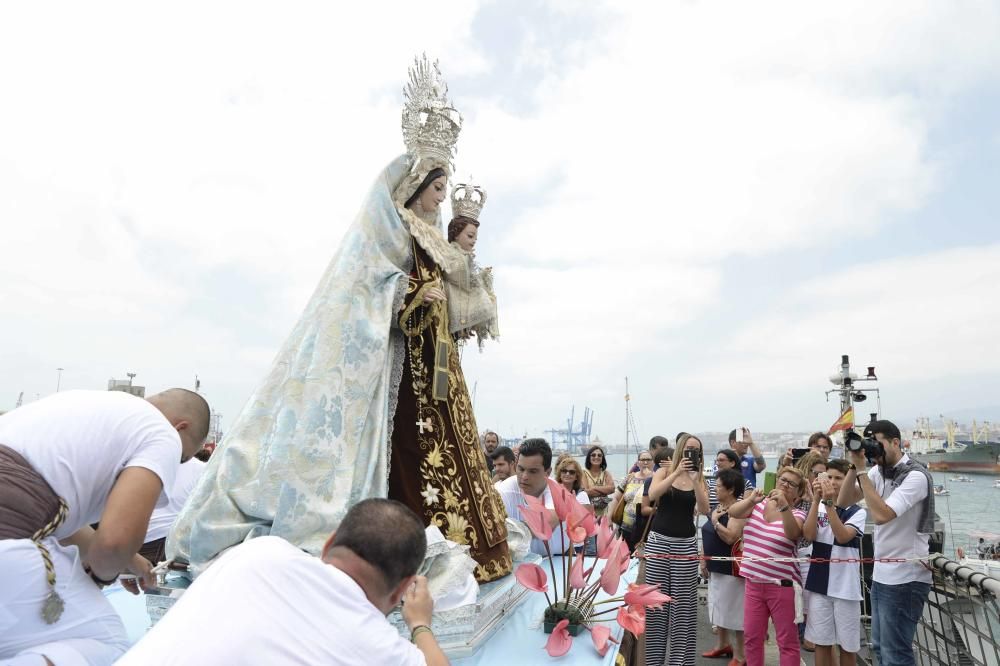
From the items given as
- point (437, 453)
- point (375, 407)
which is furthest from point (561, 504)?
point (375, 407)

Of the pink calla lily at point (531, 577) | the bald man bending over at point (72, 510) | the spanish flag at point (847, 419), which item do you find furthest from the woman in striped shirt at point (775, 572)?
the spanish flag at point (847, 419)

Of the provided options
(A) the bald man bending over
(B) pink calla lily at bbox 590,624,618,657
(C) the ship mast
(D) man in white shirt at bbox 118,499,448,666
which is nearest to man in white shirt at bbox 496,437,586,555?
(B) pink calla lily at bbox 590,624,618,657

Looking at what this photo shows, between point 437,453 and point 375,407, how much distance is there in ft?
1.44

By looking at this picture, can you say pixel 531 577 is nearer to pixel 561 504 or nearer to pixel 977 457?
pixel 561 504

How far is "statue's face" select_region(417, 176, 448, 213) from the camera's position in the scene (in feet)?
13.3

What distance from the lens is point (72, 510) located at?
204 centimetres

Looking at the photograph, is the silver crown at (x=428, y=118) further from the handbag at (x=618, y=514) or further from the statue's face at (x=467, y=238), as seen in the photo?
the handbag at (x=618, y=514)

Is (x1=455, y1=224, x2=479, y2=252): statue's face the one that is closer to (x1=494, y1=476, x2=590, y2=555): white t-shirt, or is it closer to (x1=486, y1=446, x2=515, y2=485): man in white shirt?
(x1=494, y1=476, x2=590, y2=555): white t-shirt

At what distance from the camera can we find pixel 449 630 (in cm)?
293

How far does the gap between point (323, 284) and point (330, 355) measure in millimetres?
513

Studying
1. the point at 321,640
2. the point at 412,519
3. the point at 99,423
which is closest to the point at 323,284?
the point at 99,423

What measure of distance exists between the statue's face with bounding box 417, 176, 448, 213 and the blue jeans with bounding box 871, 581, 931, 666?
13.6 feet

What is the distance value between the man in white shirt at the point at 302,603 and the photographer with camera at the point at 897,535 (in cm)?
416

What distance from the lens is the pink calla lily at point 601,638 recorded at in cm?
304
